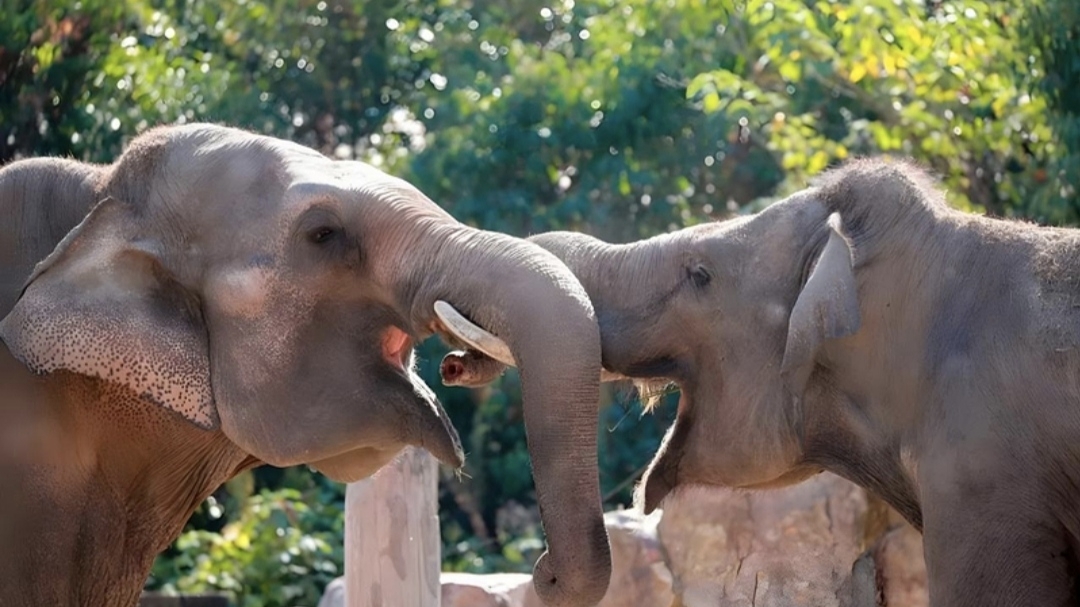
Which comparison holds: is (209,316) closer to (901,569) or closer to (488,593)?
(488,593)

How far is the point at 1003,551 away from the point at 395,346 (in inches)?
58.3

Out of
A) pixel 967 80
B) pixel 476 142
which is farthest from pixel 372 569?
pixel 476 142

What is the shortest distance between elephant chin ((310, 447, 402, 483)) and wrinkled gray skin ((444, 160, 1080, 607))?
→ 296mm

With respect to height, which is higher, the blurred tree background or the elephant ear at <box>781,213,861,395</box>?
the elephant ear at <box>781,213,861,395</box>

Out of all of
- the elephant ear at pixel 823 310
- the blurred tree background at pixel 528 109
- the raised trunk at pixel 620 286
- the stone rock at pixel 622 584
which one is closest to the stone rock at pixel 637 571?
the stone rock at pixel 622 584

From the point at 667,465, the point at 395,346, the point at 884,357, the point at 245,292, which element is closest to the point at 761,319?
the point at 884,357

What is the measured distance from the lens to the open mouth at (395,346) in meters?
4.25

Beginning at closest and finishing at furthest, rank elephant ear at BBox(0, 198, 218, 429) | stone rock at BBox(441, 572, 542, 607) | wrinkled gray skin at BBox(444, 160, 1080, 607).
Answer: elephant ear at BBox(0, 198, 218, 429), wrinkled gray skin at BBox(444, 160, 1080, 607), stone rock at BBox(441, 572, 542, 607)

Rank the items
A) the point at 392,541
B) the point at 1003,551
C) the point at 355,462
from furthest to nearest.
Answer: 1. the point at 392,541
2. the point at 355,462
3. the point at 1003,551

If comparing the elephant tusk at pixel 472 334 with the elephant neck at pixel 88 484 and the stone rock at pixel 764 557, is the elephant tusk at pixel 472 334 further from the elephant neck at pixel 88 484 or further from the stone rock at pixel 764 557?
the stone rock at pixel 764 557

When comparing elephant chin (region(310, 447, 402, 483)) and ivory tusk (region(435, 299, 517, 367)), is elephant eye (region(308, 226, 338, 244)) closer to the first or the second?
ivory tusk (region(435, 299, 517, 367))

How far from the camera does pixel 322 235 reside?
13.7ft

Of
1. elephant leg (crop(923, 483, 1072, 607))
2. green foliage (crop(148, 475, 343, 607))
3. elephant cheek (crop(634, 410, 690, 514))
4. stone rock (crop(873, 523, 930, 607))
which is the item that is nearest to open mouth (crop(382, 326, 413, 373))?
elephant cheek (crop(634, 410, 690, 514))

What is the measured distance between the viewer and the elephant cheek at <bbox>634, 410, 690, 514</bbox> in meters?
4.91
